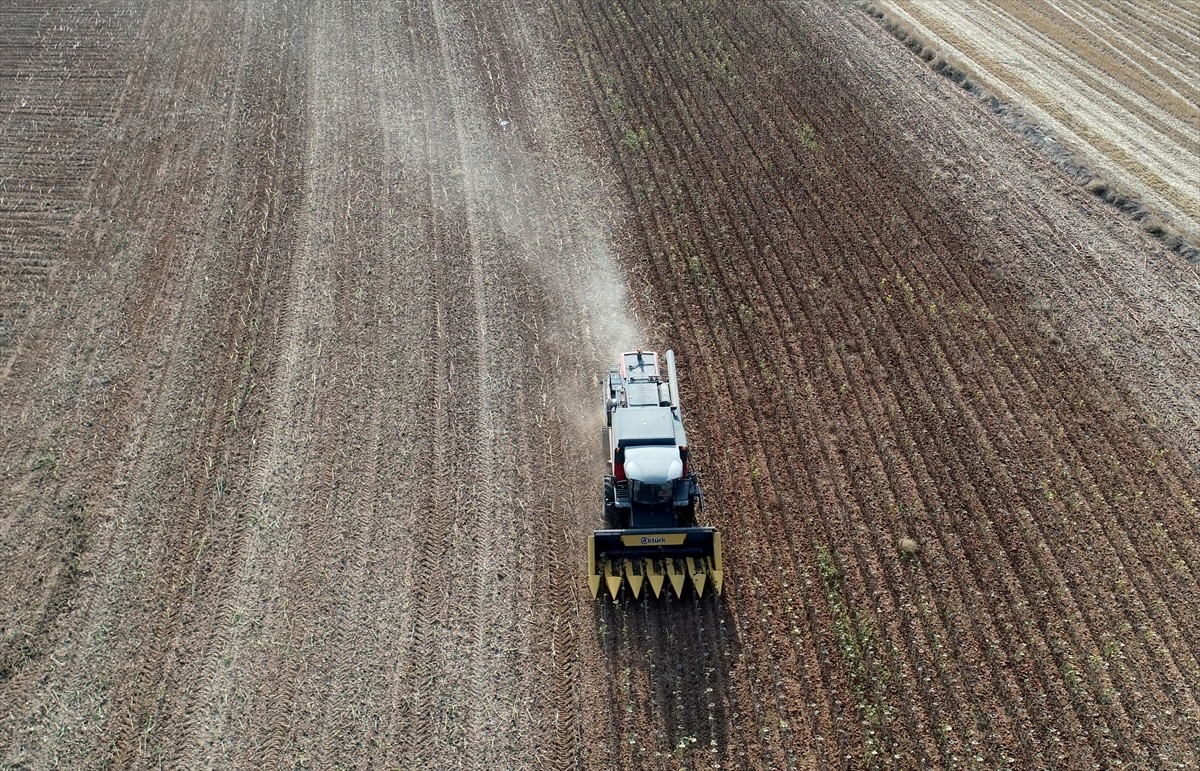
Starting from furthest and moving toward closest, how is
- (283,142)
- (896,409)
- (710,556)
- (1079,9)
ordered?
Result: (1079,9), (283,142), (896,409), (710,556)

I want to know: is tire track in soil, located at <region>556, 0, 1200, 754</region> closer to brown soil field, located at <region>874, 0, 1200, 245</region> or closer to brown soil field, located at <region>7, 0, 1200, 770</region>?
brown soil field, located at <region>7, 0, 1200, 770</region>

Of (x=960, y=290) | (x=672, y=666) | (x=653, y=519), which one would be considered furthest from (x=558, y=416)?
(x=960, y=290)

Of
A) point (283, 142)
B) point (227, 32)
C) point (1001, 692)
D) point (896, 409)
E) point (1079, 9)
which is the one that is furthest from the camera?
point (1079, 9)

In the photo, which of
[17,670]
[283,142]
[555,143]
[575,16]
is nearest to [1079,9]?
[575,16]

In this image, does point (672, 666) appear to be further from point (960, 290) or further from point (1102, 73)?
point (1102, 73)

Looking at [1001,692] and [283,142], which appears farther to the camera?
[283,142]

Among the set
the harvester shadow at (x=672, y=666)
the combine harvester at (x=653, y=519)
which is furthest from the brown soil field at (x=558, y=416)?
the combine harvester at (x=653, y=519)

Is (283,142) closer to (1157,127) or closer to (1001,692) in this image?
(1001,692)
